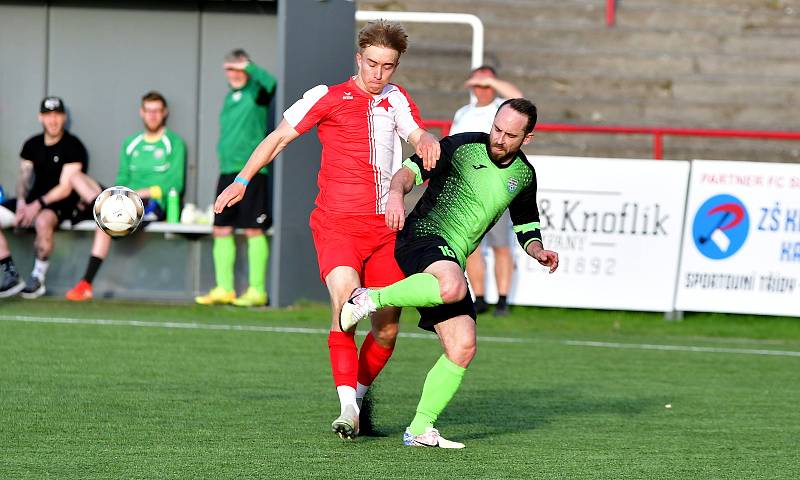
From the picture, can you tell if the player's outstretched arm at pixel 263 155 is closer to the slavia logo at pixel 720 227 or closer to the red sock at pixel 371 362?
the red sock at pixel 371 362

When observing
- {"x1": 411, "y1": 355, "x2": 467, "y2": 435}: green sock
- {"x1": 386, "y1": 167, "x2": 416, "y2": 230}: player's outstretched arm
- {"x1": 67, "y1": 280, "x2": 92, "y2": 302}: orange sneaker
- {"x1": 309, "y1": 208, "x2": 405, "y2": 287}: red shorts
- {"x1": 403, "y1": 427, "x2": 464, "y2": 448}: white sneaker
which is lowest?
{"x1": 67, "y1": 280, "x2": 92, "y2": 302}: orange sneaker

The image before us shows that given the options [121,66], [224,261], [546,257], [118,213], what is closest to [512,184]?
[546,257]

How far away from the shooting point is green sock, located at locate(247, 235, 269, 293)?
13117 millimetres

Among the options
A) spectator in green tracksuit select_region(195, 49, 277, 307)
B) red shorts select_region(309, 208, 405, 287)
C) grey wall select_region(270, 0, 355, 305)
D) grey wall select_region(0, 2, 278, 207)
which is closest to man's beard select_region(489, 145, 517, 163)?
red shorts select_region(309, 208, 405, 287)

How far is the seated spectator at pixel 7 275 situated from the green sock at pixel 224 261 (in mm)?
1916

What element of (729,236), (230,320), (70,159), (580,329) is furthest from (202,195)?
(729,236)

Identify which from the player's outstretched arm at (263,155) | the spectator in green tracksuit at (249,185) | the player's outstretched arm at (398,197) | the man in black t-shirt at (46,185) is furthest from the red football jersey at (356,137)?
the man in black t-shirt at (46,185)

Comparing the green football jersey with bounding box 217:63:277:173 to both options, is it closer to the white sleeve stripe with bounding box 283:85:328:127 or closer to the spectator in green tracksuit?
the spectator in green tracksuit

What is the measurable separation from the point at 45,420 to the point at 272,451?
1331 mm

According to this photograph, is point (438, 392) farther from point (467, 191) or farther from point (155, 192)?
point (155, 192)

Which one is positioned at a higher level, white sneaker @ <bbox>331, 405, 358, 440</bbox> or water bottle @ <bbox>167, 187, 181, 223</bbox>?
water bottle @ <bbox>167, 187, 181, 223</bbox>

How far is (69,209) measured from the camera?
13.5 metres

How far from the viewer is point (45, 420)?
21.7 feet

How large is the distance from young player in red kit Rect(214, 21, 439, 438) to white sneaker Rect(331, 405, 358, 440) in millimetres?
104
